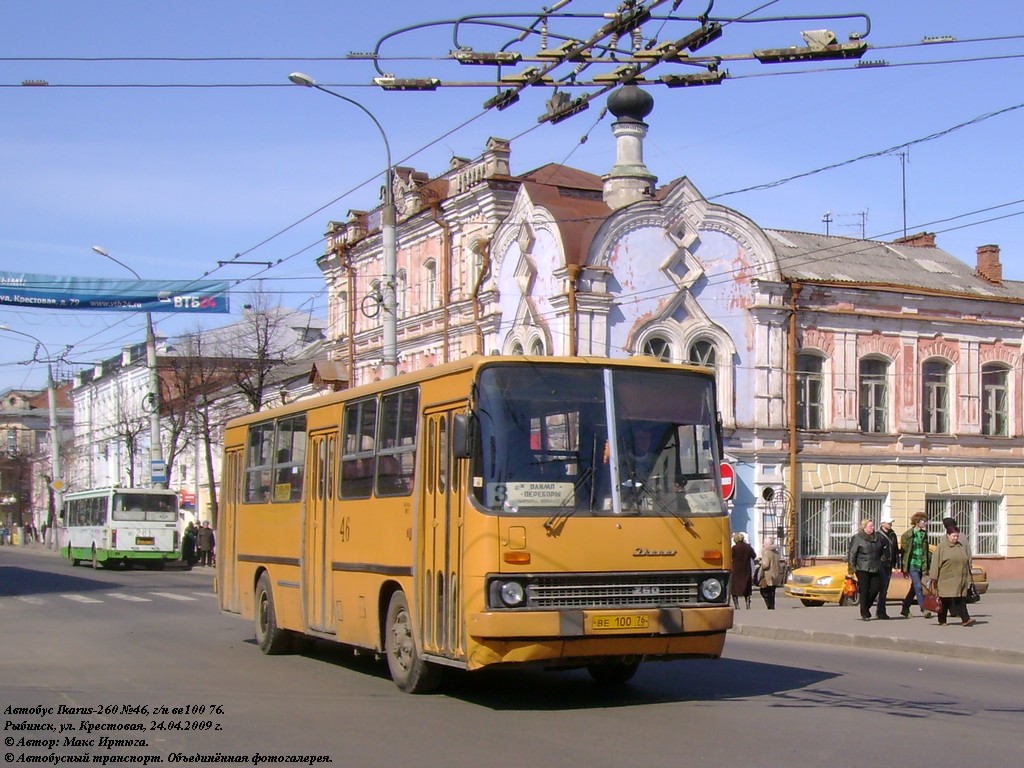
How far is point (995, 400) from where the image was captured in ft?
138

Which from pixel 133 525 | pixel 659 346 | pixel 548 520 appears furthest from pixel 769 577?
pixel 133 525

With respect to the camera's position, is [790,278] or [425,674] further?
[790,278]

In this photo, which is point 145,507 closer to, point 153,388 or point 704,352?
point 153,388

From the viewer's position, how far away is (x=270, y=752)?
9.37 metres

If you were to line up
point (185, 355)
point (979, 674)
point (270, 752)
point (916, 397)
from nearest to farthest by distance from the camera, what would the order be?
point (270, 752) < point (979, 674) < point (916, 397) < point (185, 355)

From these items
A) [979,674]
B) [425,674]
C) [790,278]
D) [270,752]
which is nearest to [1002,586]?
[790,278]

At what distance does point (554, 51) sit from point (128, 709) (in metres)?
7.12

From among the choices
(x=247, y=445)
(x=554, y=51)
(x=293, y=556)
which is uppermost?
(x=554, y=51)

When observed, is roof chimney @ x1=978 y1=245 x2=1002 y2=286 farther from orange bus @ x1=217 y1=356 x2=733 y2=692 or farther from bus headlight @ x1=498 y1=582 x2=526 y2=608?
bus headlight @ x1=498 y1=582 x2=526 y2=608

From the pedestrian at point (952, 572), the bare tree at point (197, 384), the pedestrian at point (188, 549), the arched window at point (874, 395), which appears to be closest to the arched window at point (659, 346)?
the arched window at point (874, 395)

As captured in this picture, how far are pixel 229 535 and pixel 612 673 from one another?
7.35 meters

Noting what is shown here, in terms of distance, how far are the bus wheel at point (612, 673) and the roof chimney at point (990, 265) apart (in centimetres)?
3494

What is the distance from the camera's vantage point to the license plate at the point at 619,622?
1103cm

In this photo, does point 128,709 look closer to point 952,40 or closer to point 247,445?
point 247,445
